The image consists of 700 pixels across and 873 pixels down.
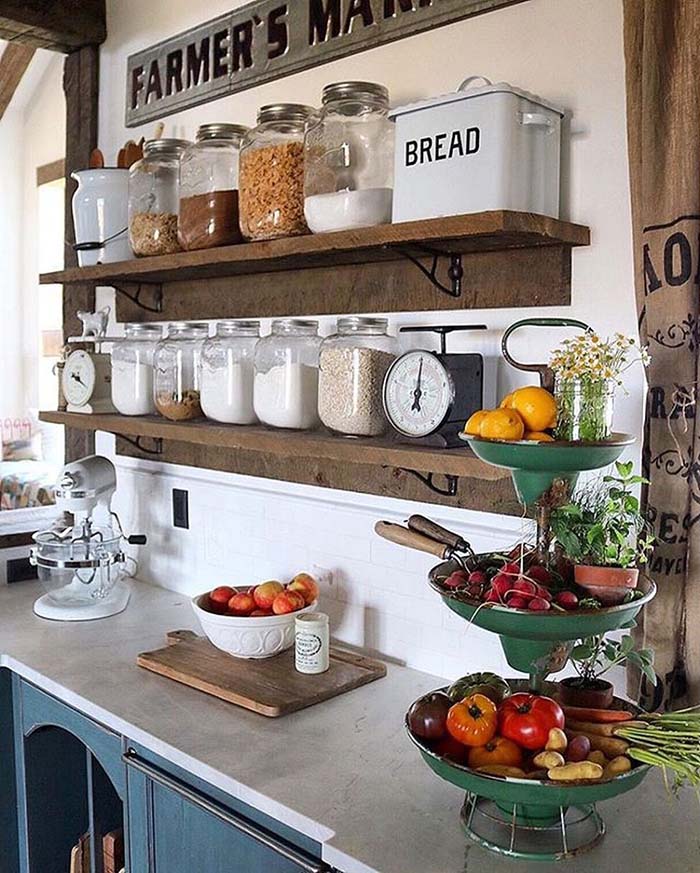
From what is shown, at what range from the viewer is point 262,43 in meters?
2.25

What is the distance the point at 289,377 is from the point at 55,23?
4.76 feet

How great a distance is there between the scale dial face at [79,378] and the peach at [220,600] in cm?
73

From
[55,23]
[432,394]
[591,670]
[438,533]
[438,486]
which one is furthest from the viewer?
[55,23]

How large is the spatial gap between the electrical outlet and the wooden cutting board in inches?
21.3

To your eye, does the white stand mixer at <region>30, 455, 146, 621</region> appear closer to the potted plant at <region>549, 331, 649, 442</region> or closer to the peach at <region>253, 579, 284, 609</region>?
the peach at <region>253, 579, 284, 609</region>

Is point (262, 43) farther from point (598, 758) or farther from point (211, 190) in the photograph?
point (598, 758)

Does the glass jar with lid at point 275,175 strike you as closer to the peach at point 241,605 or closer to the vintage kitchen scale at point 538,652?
the vintage kitchen scale at point 538,652

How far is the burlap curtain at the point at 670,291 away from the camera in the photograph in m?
1.44

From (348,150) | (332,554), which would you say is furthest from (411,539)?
(348,150)

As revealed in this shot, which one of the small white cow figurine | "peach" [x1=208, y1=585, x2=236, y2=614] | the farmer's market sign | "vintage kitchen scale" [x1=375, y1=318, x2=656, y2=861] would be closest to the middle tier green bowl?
"vintage kitchen scale" [x1=375, y1=318, x2=656, y2=861]

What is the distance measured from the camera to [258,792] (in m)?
1.47

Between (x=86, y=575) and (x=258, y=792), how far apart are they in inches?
41.8

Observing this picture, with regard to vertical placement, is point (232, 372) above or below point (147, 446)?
above

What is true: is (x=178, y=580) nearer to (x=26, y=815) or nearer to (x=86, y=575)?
(x=86, y=575)
